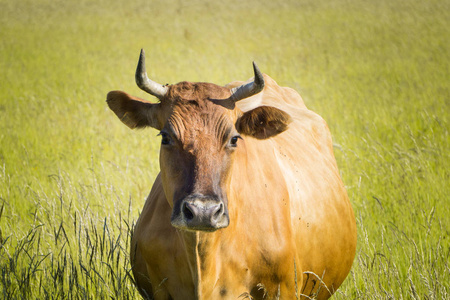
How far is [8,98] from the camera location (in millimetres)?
10266

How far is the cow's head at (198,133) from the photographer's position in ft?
7.74

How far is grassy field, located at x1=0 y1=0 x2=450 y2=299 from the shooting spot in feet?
12.6

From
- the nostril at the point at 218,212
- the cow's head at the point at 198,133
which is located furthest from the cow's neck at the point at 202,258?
the nostril at the point at 218,212

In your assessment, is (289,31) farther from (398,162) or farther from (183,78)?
(398,162)

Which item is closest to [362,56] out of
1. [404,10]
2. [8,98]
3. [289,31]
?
[289,31]

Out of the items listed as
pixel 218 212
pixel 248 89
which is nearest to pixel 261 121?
pixel 248 89

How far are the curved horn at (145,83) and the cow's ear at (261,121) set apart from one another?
0.59 m

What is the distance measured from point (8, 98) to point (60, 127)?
272 cm

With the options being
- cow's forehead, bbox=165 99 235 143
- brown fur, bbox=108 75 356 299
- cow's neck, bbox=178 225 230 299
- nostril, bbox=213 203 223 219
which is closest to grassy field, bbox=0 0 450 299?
brown fur, bbox=108 75 356 299

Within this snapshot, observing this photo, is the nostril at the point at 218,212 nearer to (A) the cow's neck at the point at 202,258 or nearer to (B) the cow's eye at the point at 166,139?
(A) the cow's neck at the point at 202,258

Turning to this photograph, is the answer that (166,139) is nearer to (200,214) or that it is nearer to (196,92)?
(196,92)

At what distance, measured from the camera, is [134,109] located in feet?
10.6

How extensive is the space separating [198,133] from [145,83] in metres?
0.56

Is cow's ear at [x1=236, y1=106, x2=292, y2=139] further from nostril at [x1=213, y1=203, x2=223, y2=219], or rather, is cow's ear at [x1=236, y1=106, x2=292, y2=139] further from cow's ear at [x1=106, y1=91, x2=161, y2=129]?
nostril at [x1=213, y1=203, x2=223, y2=219]
